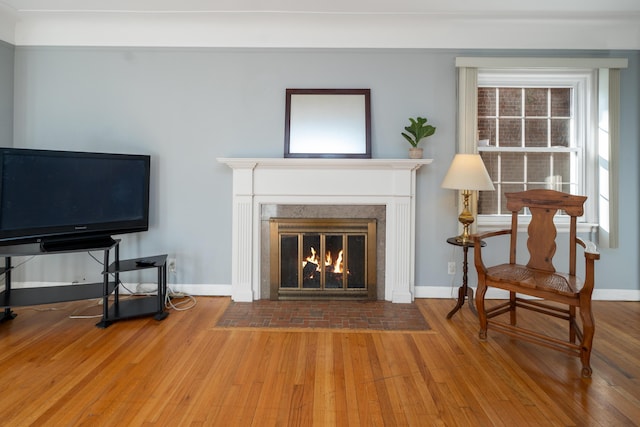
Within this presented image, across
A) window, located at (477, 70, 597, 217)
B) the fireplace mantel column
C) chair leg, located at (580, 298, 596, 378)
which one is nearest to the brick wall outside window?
window, located at (477, 70, 597, 217)

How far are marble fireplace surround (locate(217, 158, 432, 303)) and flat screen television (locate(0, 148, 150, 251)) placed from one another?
84 centimetres

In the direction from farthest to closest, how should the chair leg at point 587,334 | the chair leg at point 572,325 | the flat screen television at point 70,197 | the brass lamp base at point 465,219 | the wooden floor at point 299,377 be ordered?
the brass lamp base at point 465,219 → the flat screen television at point 70,197 → the chair leg at point 572,325 → the chair leg at point 587,334 → the wooden floor at point 299,377

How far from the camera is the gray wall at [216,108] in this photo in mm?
3451

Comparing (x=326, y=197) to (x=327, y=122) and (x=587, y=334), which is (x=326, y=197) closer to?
(x=327, y=122)

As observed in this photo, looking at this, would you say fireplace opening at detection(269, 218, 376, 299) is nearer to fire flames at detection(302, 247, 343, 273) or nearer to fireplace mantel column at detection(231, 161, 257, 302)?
fire flames at detection(302, 247, 343, 273)

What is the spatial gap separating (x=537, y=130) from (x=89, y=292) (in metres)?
4.16

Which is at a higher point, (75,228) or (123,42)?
(123,42)

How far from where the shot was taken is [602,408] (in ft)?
6.05

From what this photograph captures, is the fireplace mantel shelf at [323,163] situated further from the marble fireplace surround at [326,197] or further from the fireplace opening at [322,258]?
the fireplace opening at [322,258]

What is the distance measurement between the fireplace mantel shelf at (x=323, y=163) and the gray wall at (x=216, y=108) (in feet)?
0.63

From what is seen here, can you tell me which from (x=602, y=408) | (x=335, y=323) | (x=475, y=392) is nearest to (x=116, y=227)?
(x=335, y=323)

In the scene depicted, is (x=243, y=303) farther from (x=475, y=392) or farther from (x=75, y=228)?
(x=475, y=392)

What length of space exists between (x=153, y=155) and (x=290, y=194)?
4.35 ft

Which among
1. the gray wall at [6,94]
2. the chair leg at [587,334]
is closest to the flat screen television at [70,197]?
the gray wall at [6,94]
